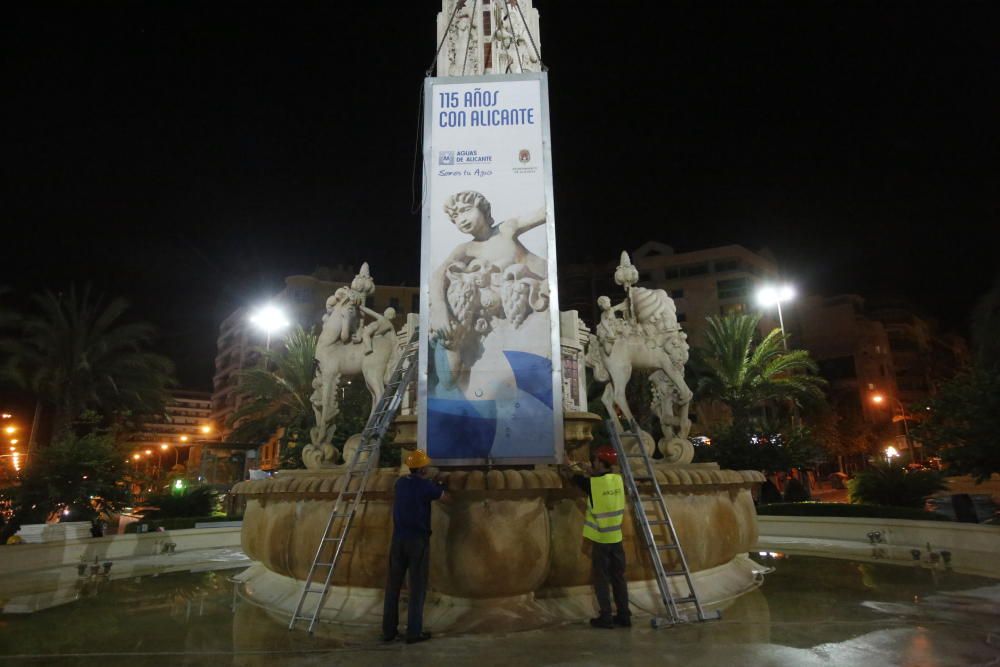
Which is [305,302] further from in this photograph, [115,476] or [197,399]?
[197,399]

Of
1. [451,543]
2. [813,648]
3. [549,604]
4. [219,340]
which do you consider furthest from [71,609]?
[219,340]

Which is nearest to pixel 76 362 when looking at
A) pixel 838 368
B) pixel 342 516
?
pixel 342 516

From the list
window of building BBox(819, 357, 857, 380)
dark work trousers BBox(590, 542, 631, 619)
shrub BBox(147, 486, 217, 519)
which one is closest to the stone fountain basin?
dark work trousers BBox(590, 542, 631, 619)

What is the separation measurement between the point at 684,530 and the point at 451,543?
2861 millimetres

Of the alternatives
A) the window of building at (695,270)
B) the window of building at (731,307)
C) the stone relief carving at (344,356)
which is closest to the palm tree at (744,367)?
the stone relief carving at (344,356)

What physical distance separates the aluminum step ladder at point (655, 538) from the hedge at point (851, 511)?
32.2 feet

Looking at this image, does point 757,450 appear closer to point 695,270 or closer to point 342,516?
point 342,516

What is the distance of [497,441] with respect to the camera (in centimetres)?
711

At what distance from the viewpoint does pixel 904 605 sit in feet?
21.2

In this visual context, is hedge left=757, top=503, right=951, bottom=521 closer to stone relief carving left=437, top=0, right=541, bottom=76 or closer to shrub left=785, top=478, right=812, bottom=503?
shrub left=785, top=478, right=812, bottom=503

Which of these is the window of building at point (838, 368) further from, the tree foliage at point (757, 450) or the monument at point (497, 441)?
the monument at point (497, 441)

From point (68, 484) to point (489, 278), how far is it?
12.7 metres

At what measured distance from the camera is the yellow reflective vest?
5836mm

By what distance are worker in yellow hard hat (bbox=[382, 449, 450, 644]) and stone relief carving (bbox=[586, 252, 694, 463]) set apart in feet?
14.8
